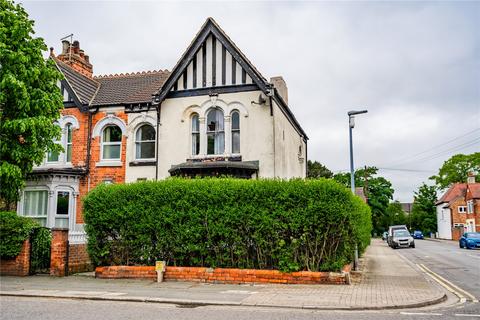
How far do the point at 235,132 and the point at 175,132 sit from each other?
279cm

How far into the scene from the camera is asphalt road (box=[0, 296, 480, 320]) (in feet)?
27.9

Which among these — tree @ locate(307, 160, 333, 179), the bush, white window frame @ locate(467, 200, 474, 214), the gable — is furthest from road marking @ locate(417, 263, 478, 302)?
white window frame @ locate(467, 200, 474, 214)

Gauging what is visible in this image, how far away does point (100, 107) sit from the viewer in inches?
863

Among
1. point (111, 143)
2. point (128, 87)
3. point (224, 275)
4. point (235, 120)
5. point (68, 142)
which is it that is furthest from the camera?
point (128, 87)

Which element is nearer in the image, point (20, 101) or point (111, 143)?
point (20, 101)

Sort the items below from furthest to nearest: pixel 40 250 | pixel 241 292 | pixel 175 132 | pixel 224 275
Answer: pixel 175 132
pixel 40 250
pixel 224 275
pixel 241 292

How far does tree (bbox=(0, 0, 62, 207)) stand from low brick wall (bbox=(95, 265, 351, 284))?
14.0 ft

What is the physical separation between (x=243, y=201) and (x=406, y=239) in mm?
29107

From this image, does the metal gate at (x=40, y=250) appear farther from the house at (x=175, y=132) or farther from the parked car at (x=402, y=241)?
the parked car at (x=402, y=241)

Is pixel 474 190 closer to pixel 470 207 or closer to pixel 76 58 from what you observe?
pixel 470 207

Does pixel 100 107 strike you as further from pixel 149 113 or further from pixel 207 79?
pixel 207 79

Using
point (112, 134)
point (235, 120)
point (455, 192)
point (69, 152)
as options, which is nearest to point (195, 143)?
point (235, 120)

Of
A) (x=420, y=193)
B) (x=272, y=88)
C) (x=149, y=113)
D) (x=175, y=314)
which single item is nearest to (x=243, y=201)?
(x=175, y=314)

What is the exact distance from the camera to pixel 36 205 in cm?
2044
